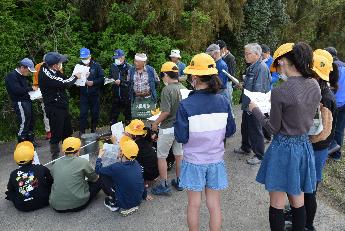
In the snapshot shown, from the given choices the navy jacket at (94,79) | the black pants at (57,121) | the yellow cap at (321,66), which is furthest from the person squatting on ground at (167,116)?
the navy jacket at (94,79)

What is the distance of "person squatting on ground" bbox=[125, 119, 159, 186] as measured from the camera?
5188 mm

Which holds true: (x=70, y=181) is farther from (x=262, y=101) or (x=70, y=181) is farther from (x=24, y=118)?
(x=262, y=101)

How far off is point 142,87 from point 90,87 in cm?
113

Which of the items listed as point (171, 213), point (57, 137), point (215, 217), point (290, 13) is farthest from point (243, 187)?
point (290, 13)

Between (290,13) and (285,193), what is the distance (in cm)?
1284

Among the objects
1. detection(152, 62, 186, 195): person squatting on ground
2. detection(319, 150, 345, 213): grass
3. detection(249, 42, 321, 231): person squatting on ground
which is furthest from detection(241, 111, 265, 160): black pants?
detection(249, 42, 321, 231): person squatting on ground

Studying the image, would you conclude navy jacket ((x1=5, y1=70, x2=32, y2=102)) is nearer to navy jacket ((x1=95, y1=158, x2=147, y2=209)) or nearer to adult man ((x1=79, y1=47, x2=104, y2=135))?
adult man ((x1=79, y1=47, x2=104, y2=135))

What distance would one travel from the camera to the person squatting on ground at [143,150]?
5.19 m

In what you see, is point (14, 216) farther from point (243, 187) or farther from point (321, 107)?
point (321, 107)

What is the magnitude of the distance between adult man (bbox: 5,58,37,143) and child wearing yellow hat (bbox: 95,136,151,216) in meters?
2.61

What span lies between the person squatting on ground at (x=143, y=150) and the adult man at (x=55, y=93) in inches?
63.4

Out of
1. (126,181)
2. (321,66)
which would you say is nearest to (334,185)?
(321,66)

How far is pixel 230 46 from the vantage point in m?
14.1

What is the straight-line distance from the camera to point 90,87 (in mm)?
7422
